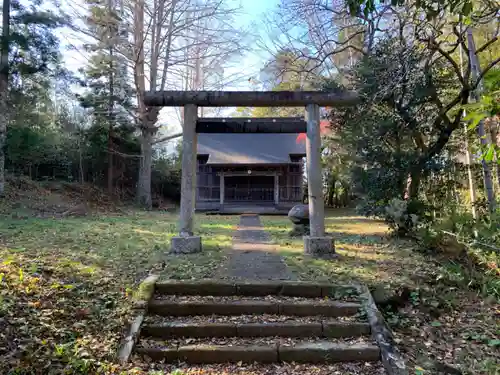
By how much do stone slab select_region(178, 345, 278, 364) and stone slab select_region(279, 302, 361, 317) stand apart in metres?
0.69

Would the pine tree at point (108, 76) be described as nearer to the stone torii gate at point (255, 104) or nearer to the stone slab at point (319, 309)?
the stone torii gate at point (255, 104)

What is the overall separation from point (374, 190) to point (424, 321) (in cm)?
439

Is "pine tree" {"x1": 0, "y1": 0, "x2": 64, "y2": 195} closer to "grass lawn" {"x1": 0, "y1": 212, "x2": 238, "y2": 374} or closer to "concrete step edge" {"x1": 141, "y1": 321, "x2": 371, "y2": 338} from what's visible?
"grass lawn" {"x1": 0, "y1": 212, "x2": 238, "y2": 374}

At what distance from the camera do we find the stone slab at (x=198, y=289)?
4160 mm

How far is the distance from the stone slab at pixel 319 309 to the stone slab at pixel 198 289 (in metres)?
0.73

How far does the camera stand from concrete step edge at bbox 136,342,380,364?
3139mm

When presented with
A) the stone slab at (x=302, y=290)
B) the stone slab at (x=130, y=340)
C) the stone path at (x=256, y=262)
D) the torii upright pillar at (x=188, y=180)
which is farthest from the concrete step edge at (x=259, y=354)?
the torii upright pillar at (x=188, y=180)

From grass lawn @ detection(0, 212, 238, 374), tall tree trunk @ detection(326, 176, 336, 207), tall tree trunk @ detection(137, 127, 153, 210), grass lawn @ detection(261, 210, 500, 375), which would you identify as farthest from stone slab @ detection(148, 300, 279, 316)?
tall tree trunk @ detection(326, 176, 336, 207)

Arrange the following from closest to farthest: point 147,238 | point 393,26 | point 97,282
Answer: point 97,282 → point 147,238 → point 393,26

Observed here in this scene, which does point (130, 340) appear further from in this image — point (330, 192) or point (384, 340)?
point (330, 192)

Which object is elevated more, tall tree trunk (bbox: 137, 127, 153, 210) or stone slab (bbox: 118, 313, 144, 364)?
tall tree trunk (bbox: 137, 127, 153, 210)

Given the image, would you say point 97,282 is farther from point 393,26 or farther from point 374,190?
point 393,26

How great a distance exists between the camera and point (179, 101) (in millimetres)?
6152

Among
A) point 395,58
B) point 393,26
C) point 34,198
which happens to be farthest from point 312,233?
point 34,198
